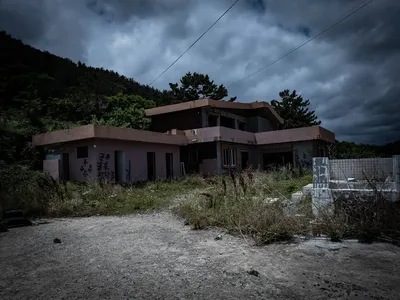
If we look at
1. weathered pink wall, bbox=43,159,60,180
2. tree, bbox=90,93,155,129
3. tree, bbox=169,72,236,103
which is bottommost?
weathered pink wall, bbox=43,159,60,180

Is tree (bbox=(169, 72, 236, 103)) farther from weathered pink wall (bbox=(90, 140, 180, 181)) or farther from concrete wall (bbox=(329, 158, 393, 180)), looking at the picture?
concrete wall (bbox=(329, 158, 393, 180))

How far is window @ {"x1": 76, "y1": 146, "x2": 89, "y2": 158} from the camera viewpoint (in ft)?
49.8

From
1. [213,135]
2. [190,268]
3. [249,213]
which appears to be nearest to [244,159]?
[213,135]

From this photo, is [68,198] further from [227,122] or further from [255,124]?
[255,124]

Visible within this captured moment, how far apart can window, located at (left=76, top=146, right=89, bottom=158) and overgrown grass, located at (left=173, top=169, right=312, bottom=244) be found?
8.16 metres

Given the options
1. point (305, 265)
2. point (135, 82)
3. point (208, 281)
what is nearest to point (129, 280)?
point (208, 281)

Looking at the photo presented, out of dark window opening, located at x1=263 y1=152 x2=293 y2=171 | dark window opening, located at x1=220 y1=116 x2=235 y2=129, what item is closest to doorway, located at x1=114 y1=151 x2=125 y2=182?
dark window opening, located at x1=220 y1=116 x2=235 y2=129

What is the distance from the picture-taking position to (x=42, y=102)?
2245 cm

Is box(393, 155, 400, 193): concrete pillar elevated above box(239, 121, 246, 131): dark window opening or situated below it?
below

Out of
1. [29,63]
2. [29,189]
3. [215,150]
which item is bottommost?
[29,189]

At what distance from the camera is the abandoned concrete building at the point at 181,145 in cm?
1523

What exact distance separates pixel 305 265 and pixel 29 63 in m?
35.1

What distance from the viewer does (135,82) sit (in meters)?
49.7

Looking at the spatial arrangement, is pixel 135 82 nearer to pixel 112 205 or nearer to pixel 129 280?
pixel 112 205
